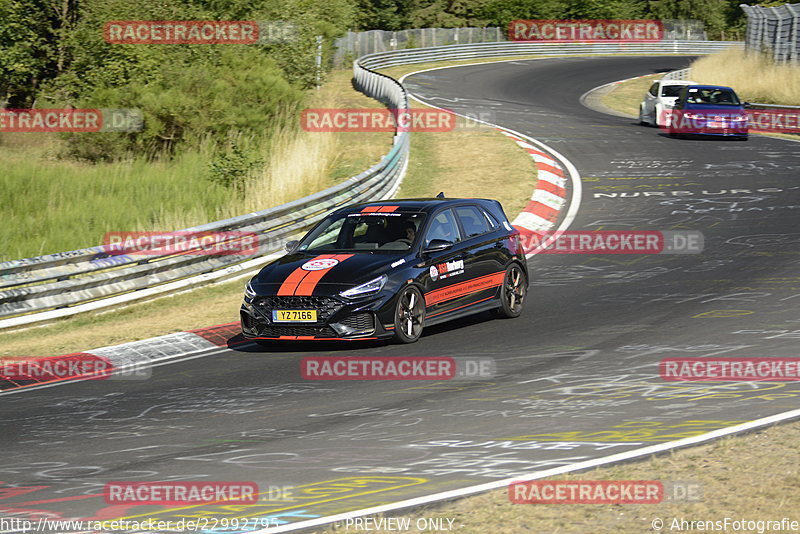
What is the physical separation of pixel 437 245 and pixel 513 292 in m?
1.51

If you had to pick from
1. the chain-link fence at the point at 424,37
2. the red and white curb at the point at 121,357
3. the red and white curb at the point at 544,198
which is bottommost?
the red and white curb at the point at 121,357

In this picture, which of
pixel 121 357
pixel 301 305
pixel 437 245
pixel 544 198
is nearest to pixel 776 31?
pixel 544 198

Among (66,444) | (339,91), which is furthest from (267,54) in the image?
(66,444)

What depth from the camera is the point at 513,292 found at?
43.1 feet

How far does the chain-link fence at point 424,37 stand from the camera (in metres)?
55.8

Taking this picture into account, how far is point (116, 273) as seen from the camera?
48.7 ft

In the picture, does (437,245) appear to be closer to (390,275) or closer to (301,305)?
(390,275)

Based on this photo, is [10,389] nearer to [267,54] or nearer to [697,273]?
[697,273]

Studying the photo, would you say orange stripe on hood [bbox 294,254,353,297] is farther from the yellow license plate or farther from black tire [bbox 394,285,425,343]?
black tire [bbox 394,285,425,343]

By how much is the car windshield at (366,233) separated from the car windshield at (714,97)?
65.6ft

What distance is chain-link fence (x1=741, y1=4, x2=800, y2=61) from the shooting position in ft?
136

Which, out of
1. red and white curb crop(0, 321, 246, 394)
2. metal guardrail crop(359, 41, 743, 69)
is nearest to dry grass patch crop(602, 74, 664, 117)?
metal guardrail crop(359, 41, 743, 69)

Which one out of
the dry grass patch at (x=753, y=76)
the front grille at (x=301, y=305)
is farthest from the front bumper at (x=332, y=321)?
the dry grass patch at (x=753, y=76)

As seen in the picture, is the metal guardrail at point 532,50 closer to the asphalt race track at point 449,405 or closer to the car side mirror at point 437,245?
the asphalt race track at point 449,405
